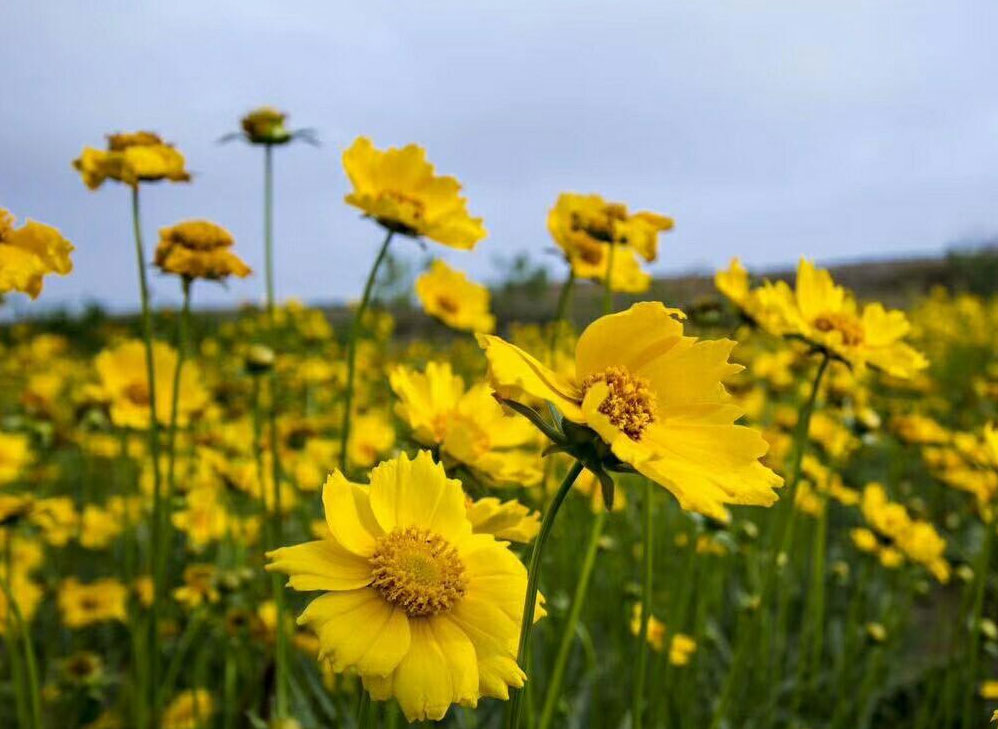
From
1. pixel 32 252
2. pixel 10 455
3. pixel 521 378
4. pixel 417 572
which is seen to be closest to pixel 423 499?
pixel 417 572

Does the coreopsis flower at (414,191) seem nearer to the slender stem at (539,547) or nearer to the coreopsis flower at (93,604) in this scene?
the slender stem at (539,547)

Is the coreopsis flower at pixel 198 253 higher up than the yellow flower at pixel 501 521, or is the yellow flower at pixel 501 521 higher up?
the coreopsis flower at pixel 198 253

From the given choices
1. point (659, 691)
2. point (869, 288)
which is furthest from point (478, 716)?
point (869, 288)

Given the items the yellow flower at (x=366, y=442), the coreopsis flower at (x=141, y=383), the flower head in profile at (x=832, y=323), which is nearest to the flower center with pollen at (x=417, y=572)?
the flower head in profile at (x=832, y=323)

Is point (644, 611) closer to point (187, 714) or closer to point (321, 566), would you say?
point (321, 566)

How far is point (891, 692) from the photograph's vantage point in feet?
6.11

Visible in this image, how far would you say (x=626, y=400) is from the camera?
51cm

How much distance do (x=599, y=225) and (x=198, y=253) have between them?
0.51 meters

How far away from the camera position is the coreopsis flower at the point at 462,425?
29.1 inches

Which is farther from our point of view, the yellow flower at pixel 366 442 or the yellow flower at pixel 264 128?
the yellow flower at pixel 366 442

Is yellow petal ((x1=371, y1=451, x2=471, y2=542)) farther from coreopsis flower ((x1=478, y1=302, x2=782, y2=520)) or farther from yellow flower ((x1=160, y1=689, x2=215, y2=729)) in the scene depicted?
yellow flower ((x1=160, y1=689, x2=215, y2=729))

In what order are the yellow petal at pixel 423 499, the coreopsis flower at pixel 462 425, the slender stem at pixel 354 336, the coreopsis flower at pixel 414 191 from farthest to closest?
the coreopsis flower at pixel 414 191 → the slender stem at pixel 354 336 → the coreopsis flower at pixel 462 425 → the yellow petal at pixel 423 499

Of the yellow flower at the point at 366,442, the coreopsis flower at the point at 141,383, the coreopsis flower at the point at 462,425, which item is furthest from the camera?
the yellow flower at the point at 366,442

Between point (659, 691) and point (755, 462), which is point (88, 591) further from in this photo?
point (755, 462)
